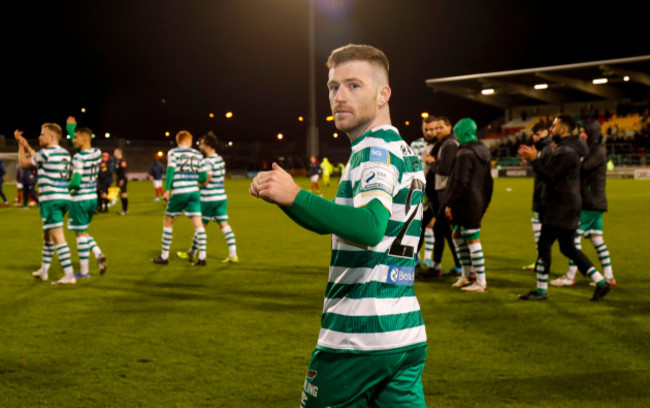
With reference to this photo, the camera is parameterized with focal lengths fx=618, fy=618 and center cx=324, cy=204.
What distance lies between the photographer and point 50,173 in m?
8.32

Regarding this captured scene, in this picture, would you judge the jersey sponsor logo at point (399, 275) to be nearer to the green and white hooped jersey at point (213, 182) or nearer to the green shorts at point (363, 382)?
the green shorts at point (363, 382)

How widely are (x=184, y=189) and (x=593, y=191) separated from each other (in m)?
6.13

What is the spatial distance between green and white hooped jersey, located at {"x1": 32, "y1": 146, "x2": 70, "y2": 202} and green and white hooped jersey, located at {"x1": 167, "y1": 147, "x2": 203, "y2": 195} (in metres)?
1.95

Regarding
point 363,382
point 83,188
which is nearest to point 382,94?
point 363,382

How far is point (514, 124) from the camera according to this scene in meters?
58.9

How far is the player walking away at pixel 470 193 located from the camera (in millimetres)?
7742

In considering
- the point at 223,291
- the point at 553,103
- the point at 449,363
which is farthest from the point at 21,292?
the point at 553,103

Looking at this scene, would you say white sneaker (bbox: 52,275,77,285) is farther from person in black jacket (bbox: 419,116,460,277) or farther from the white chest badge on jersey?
the white chest badge on jersey

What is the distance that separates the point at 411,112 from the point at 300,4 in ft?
87.8

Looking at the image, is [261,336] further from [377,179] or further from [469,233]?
[377,179]

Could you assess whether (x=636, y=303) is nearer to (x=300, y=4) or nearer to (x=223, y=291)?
(x=223, y=291)

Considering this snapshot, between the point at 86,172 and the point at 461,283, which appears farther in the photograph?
the point at 86,172

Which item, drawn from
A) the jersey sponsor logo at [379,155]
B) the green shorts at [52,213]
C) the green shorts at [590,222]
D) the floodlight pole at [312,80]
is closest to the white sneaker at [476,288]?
the green shorts at [590,222]

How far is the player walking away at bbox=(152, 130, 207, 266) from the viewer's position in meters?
10.1
